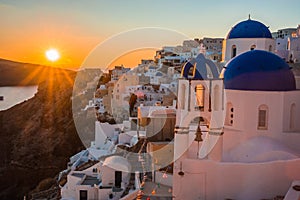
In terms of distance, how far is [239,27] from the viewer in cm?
1469

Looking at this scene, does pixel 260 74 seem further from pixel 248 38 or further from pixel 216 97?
pixel 248 38

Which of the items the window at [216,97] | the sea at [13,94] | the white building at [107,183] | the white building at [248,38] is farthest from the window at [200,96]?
the sea at [13,94]

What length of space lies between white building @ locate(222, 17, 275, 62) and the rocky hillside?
1867 cm

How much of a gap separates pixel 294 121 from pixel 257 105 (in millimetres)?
1317

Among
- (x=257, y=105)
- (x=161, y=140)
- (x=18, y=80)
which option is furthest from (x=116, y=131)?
(x=18, y=80)

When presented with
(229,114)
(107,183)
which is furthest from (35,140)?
(229,114)

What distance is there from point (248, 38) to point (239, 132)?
20.5ft

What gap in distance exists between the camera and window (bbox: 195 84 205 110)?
834cm

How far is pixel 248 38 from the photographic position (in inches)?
563

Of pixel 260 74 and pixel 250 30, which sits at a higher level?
pixel 250 30

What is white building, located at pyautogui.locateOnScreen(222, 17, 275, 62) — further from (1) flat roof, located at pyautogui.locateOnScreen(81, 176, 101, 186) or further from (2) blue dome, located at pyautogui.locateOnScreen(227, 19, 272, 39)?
(1) flat roof, located at pyautogui.locateOnScreen(81, 176, 101, 186)

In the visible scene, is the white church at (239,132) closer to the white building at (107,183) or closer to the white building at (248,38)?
the white building at (248,38)

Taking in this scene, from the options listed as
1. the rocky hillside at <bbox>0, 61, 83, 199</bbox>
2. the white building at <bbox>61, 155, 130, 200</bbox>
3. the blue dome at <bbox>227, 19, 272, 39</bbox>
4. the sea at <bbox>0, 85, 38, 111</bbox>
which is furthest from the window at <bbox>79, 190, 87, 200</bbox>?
the sea at <bbox>0, 85, 38, 111</bbox>

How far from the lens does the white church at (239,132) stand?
316 inches
